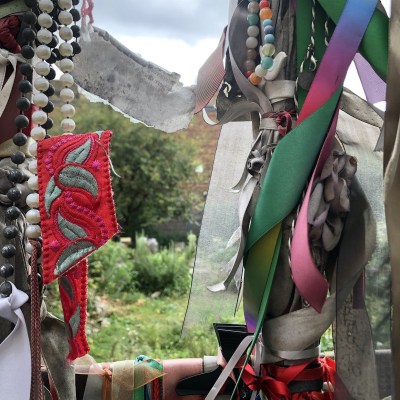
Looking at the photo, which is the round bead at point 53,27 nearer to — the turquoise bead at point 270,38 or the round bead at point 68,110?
the round bead at point 68,110

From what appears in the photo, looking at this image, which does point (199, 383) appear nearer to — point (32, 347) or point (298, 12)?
point (32, 347)

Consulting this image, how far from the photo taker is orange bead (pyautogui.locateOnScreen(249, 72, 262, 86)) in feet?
2.80

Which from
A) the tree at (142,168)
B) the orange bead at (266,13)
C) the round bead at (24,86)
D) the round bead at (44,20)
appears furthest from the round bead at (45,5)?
the tree at (142,168)

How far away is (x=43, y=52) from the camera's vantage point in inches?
33.0

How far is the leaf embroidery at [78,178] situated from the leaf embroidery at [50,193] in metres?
0.01

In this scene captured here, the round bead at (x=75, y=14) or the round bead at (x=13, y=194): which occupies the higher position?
the round bead at (x=75, y=14)

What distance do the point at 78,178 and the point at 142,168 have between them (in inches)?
151

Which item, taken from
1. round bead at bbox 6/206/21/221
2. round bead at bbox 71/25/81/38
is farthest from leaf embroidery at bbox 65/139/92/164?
round bead at bbox 71/25/81/38

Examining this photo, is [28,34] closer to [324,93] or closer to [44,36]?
[44,36]

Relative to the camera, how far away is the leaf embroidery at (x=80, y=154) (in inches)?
31.8

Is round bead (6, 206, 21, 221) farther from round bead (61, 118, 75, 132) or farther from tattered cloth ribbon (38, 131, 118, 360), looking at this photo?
round bead (61, 118, 75, 132)

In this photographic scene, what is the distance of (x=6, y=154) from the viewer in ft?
2.84

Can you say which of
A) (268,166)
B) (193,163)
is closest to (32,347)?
(268,166)

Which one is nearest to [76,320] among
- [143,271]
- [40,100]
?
[40,100]
